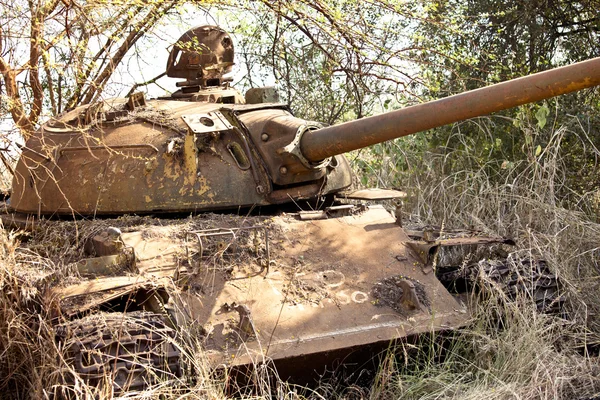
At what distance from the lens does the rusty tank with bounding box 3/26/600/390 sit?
4.50 meters

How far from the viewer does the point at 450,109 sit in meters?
5.04

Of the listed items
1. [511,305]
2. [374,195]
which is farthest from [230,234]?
[511,305]

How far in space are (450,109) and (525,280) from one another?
1.45 metres

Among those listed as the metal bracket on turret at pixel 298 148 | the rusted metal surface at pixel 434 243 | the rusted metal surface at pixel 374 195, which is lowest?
the rusted metal surface at pixel 434 243

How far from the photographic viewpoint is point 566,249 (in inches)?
286

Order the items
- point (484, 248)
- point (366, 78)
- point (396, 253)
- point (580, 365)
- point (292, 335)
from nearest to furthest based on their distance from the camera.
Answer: point (292, 335), point (580, 365), point (396, 253), point (484, 248), point (366, 78)

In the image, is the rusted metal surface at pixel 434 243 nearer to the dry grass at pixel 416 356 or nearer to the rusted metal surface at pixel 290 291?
the rusted metal surface at pixel 290 291

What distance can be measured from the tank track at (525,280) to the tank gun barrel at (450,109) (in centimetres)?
121

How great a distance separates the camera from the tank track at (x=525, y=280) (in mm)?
5516

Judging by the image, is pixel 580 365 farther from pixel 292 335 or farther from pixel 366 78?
pixel 366 78

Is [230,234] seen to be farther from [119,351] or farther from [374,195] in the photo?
[374,195]

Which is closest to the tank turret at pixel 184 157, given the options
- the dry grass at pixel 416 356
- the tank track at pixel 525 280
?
the dry grass at pixel 416 356

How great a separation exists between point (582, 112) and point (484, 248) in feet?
10.1

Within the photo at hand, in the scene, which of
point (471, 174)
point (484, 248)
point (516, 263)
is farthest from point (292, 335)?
point (471, 174)
